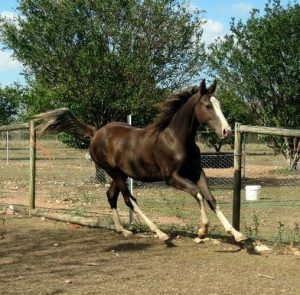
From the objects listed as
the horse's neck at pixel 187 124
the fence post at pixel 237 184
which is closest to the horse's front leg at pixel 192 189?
the horse's neck at pixel 187 124

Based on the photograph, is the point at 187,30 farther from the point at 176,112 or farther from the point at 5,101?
the point at 5,101

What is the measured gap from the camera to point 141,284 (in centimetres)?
555

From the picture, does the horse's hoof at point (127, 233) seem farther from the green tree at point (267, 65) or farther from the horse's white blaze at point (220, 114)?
the green tree at point (267, 65)

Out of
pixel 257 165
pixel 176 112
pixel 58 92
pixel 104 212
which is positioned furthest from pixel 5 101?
pixel 176 112

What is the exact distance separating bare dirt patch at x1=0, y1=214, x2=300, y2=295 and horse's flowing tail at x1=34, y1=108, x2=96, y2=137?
79.9 inches

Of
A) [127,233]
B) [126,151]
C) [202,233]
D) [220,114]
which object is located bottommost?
[127,233]

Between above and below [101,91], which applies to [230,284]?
below

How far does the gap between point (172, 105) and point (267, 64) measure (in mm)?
16050

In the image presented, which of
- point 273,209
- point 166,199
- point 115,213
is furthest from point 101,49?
point 115,213

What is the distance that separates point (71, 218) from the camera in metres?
9.71

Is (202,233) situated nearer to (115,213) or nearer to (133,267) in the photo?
(133,267)

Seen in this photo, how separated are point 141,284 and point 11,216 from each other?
577cm

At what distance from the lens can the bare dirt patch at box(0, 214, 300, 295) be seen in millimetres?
5410

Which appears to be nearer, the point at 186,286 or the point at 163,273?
the point at 186,286
